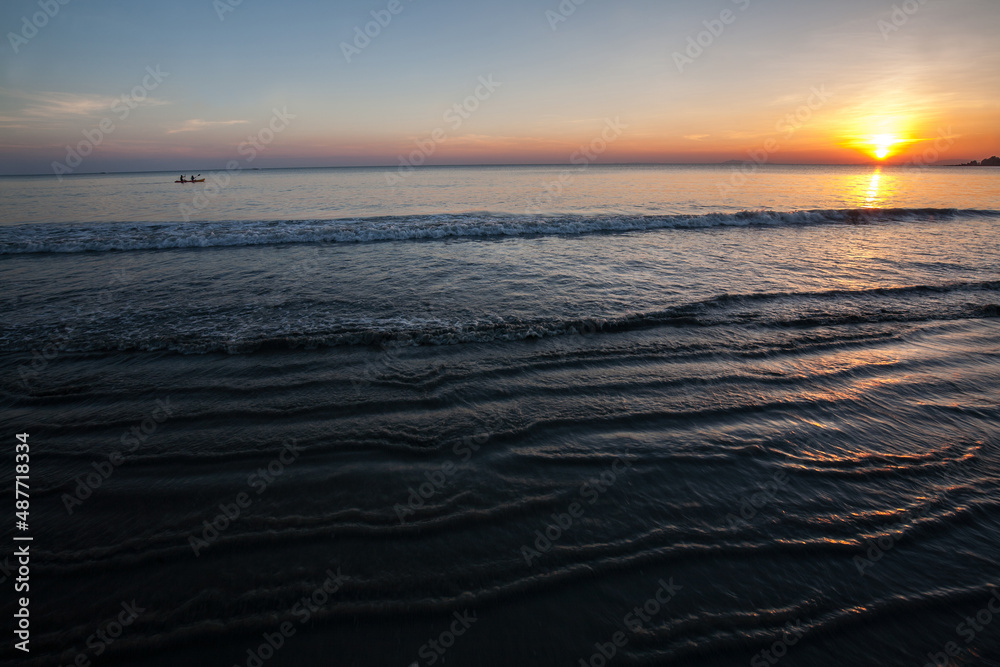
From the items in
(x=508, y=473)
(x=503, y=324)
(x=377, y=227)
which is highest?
(x=377, y=227)

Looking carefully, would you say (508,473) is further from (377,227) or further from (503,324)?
(377,227)

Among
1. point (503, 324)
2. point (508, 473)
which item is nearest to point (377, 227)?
point (503, 324)

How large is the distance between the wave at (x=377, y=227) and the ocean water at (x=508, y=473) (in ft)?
26.0

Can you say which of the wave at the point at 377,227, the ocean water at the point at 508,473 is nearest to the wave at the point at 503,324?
the ocean water at the point at 508,473

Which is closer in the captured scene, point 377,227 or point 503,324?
point 503,324

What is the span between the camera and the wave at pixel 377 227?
687 inches

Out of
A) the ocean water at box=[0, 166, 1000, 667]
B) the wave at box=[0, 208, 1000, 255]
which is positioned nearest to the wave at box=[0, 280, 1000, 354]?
the ocean water at box=[0, 166, 1000, 667]

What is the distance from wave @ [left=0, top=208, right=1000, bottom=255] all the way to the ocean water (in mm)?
7924

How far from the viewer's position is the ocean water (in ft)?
9.43

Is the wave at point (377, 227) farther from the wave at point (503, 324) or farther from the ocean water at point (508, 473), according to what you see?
the wave at point (503, 324)

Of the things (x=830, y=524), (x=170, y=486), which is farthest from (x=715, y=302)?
(x=170, y=486)

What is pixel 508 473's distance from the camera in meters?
4.40

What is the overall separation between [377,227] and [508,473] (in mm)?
18380

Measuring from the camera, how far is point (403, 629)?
2836mm
